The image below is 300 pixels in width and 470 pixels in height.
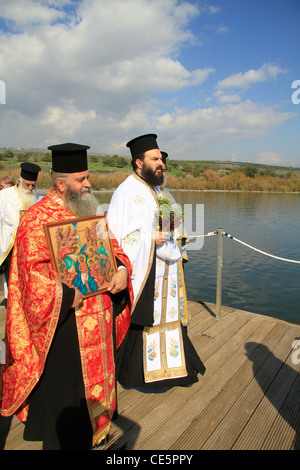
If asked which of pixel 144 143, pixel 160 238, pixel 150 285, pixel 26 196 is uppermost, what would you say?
pixel 144 143

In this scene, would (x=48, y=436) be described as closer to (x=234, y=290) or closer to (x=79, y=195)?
(x=79, y=195)

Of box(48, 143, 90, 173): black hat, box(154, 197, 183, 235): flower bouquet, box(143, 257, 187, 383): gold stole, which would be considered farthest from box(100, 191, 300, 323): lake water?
box(48, 143, 90, 173): black hat

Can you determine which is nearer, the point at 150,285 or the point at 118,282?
the point at 118,282

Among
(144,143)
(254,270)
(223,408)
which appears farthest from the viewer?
(254,270)

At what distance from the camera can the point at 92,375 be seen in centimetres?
231

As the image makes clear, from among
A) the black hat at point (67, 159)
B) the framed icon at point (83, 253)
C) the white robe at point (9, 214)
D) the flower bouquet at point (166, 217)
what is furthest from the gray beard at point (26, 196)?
the framed icon at point (83, 253)

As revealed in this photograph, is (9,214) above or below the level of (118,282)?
above

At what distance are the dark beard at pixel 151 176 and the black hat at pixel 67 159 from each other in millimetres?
1074

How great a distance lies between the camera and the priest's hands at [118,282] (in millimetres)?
2340

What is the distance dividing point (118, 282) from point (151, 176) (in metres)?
1.34

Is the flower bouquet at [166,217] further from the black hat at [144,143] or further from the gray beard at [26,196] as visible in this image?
the gray beard at [26,196]

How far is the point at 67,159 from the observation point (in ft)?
7.45

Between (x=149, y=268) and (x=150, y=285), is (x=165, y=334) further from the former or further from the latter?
(x=149, y=268)

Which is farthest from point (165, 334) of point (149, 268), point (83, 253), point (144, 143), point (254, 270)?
point (254, 270)
